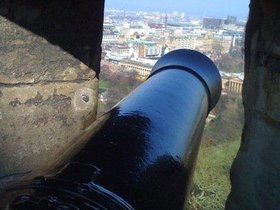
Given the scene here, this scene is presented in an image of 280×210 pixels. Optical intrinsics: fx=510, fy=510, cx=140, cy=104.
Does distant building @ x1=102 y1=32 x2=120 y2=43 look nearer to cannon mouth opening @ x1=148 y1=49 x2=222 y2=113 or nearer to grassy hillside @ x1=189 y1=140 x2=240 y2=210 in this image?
grassy hillside @ x1=189 y1=140 x2=240 y2=210

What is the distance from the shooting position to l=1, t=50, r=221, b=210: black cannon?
0.87 metres

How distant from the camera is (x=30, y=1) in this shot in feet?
6.10

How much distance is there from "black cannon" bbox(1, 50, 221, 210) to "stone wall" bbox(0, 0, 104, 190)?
34cm

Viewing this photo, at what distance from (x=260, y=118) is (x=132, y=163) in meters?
1.37

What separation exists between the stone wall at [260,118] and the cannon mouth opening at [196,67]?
9.5 inches

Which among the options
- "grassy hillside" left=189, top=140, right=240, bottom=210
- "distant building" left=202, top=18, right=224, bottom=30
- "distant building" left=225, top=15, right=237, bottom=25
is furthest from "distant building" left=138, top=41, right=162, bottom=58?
"distant building" left=225, top=15, right=237, bottom=25

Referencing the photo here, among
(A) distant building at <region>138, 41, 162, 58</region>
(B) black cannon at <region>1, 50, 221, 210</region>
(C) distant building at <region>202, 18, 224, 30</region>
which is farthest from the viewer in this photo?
(C) distant building at <region>202, 18, 224, 30</region>

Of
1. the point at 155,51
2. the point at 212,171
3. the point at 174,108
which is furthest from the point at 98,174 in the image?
the point at 155,51

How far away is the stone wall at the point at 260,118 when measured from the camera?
2.18 meters

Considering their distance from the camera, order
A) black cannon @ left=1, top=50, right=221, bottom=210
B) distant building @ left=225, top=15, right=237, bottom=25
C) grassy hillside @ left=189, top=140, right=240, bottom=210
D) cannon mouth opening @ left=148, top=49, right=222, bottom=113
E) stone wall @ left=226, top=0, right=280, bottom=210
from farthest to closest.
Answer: distant building @ left=225, top=15, right=237, bottom=25 < grassy hillside @ left=189, top=140, right=240, bottom=210 < cannon mouth opening @ left=148, top=49, right=222, bottom=113 < stone wall @ left=226, top=0, right=280, bottom=210 < black cannon @ left=1, top=50, right=221, bottom=210

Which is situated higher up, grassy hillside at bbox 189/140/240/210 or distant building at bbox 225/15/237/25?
distant building at bbox 225/15/237/25

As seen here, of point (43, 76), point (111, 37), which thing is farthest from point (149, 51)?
point (43, 76)

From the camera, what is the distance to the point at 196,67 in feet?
8.95

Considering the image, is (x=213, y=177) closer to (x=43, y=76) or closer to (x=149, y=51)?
(x=43, y=76)
